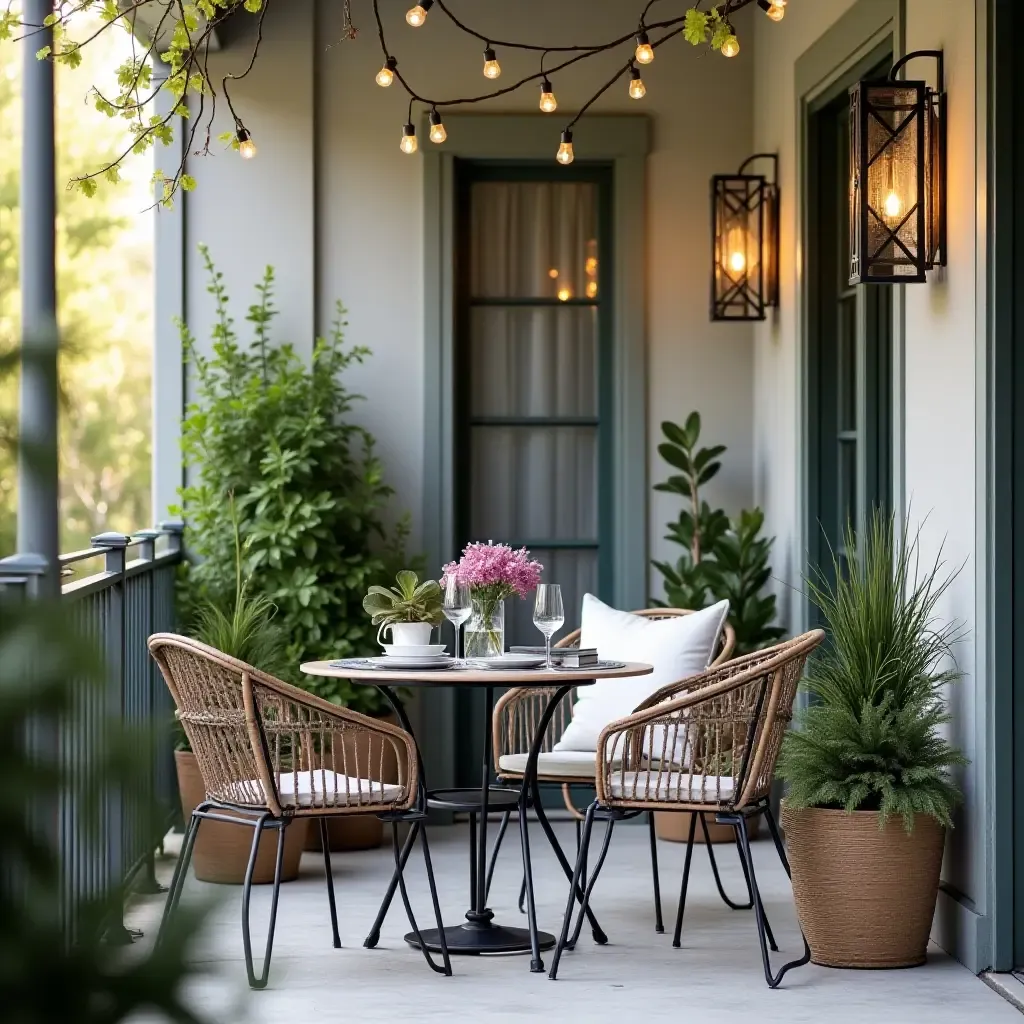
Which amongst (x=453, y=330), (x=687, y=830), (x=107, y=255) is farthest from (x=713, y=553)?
(x=107, y=255)

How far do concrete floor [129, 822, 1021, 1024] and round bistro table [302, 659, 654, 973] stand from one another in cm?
7

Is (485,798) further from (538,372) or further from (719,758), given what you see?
(538,372)

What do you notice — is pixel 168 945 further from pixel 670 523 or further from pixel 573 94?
pixel 573 94

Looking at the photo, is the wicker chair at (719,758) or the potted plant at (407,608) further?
the potted plant at (407,608)

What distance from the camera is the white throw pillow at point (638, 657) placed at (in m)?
4.61

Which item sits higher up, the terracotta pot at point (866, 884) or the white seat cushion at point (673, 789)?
the white seat cushion at point (673, 789)

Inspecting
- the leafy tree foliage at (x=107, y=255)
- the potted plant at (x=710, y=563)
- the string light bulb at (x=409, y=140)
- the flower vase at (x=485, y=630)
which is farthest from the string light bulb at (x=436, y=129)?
the leafy tree foliage at (x=107, y=255)

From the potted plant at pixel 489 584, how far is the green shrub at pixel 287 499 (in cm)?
131

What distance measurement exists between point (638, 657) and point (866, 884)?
1202 mm

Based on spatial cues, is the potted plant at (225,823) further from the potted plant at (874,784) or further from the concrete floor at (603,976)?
the potted plant at (874,784)

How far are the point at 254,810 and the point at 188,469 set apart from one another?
2414mm

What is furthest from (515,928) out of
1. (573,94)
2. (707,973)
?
(573,94)

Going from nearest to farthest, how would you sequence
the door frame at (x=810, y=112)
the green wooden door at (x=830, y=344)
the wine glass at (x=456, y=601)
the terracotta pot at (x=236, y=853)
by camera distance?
the wine glass at (x=456, y=601)
the door frame at (x=810, y=112)
the terracotta pot at (x=236, y=853)
the green wooden door at (x=830, y=344)

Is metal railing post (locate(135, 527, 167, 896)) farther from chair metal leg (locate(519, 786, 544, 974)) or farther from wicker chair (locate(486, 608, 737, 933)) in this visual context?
chair metal leg (locate(519, 786, 544, 974))
